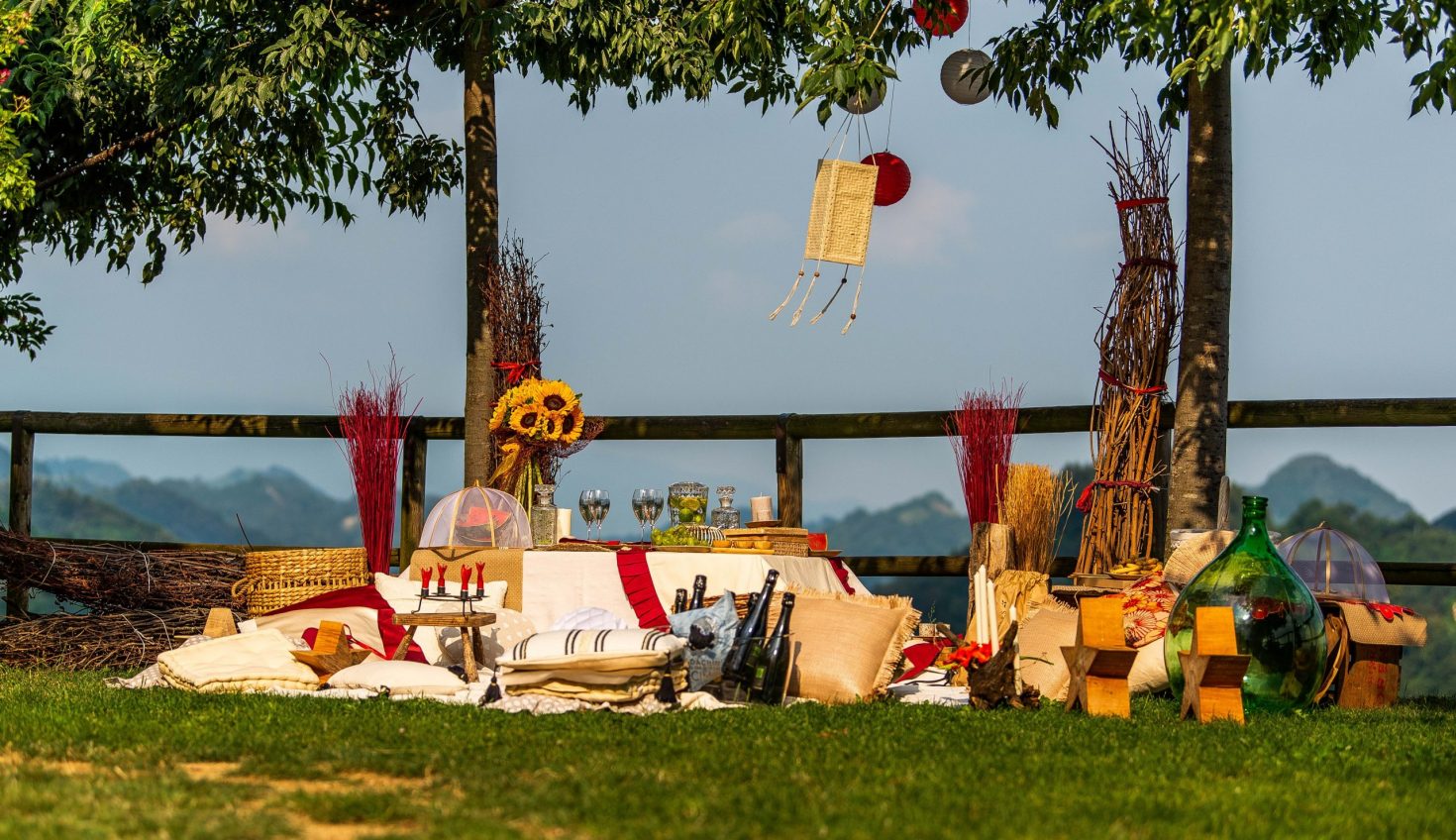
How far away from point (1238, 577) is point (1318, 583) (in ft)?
3.79

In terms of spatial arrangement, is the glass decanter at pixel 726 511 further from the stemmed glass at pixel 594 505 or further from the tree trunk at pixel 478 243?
the tree trunk at pixel 478 243

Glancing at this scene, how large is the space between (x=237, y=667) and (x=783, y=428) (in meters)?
3.56

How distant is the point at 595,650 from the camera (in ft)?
15.5

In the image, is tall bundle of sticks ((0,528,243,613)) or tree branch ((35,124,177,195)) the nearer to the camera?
tall bundle of sticks ((0,528,243,613))

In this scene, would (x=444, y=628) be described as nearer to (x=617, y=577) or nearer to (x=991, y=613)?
(x=617, y=577)

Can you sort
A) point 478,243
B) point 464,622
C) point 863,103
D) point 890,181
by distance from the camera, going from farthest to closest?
point 478,243 → point 890,181 → point 863,103 → point 464,622

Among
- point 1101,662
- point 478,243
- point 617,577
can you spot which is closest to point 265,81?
point 478,243

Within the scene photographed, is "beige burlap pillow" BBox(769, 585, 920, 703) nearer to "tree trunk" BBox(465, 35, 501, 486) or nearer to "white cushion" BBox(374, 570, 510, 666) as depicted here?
"white cushion" BBox(374, 570, 510, 666)

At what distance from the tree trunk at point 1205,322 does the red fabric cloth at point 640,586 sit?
2.39 m

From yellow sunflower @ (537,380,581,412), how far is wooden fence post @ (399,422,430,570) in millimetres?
2484

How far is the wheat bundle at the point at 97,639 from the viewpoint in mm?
6801

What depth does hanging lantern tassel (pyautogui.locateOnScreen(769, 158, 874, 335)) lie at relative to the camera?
615 cm

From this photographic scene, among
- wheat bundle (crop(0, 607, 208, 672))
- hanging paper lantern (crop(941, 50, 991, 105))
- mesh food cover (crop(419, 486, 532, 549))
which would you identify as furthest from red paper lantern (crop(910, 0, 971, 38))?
wheat bundle (crop(0, 607, 208, 672))

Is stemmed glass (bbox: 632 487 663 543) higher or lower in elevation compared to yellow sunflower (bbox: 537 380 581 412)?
lower
